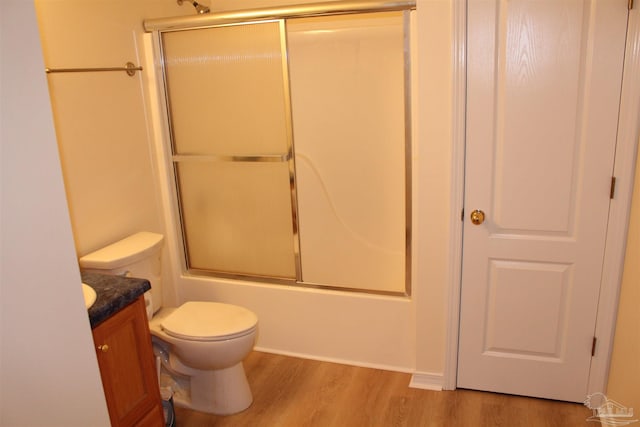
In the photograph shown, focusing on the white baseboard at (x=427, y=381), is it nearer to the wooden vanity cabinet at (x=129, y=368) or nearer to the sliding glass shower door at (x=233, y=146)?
the sliding glass shower door at (x=233, y=146)

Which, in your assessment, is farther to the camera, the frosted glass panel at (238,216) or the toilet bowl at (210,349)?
the frosted glass panel at (238,216)

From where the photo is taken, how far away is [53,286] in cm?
110

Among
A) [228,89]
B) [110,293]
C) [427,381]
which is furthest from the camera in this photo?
[228,89]

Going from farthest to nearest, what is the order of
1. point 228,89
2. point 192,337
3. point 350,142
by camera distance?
1. point 350,142
2. point 228,89
3. point 192,337

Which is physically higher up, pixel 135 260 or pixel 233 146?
pixel 233 146

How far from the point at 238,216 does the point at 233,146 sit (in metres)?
0.40

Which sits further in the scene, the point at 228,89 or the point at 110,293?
the point at 228,89

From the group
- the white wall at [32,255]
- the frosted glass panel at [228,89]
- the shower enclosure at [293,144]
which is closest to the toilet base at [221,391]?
the shower enclosure at [293,144]

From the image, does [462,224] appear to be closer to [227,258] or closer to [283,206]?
[283,206]

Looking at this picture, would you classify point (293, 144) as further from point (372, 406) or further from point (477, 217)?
point (372, 406)

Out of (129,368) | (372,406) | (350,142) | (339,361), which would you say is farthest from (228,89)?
(372,406)

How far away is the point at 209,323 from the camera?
93.2 inches

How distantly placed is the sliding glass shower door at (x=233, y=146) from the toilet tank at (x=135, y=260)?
433 millimetres

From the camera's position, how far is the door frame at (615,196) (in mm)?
1986
